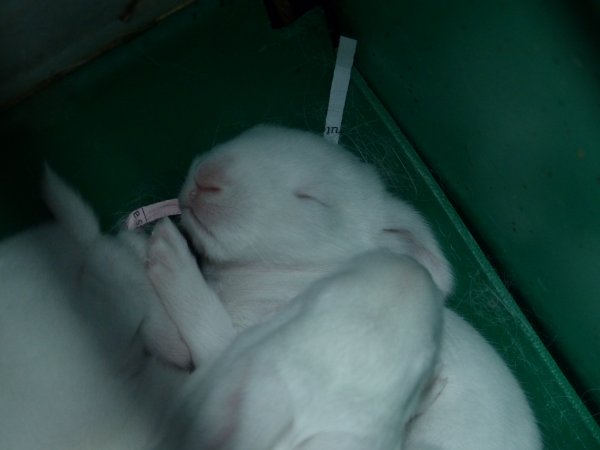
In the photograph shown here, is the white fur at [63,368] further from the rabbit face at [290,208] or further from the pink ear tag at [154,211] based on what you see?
the pink ear tag at [154,211]

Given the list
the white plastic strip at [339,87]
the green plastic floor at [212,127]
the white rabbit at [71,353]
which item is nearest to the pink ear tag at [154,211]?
the green plastic floor at [212,127]

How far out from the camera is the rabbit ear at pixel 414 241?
1883 mm

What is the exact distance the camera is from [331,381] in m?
1.31

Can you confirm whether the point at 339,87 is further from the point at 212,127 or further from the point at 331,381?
the point at 331,381

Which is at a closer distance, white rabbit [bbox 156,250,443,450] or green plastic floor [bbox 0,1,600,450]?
white rabbit [bbox 156,250,443,450]

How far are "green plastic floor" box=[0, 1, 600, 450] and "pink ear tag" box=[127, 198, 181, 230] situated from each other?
6 centimetres

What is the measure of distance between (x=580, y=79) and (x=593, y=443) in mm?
1110

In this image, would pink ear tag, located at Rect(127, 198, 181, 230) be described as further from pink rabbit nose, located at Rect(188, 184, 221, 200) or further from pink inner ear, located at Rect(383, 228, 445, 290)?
pink inner ear, located at Rect(383, 228, 445, 290)

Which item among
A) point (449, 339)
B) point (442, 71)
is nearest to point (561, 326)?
point (449, 339)

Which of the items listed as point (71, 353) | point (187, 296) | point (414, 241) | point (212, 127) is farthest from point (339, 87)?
point (71, 353)

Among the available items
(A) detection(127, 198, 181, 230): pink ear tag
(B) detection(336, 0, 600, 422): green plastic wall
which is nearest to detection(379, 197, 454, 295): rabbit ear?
(B) detection(336, 0, 600, 422): green plastic wall

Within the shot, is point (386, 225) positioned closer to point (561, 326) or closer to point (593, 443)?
point (561, 326)

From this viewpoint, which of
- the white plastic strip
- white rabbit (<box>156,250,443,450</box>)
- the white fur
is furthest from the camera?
the white plastic strip

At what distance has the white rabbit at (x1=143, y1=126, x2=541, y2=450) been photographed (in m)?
1.74
